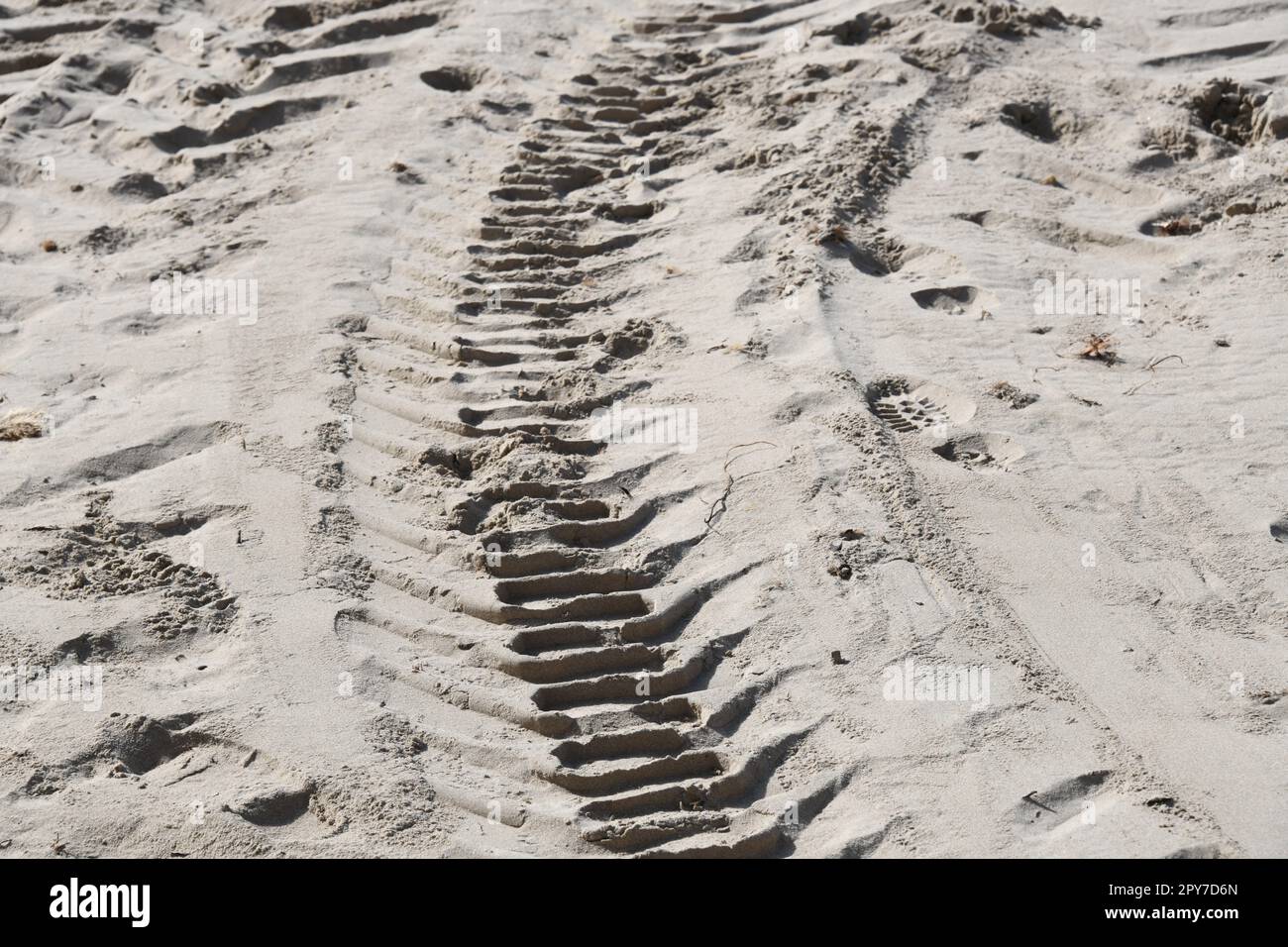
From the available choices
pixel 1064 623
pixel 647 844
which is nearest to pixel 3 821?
pixel 647 844

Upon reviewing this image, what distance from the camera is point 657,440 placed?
416 cm

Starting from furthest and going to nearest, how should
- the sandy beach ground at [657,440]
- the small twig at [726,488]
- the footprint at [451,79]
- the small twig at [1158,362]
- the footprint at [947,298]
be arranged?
the footprint at [451,79] < the footprint at [947,298] < the small twig at [1158,362] < the small twig at [726,488] < the sandy beach ground at [657,440]

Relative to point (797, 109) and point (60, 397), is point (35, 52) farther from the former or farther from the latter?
point (797, 109)

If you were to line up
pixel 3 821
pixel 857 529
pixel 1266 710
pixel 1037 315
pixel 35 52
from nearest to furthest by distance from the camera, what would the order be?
pixel 3 821 < pixel 1266 710 < pixel 857 529 < pixel 1037 315 < pixel 35 52

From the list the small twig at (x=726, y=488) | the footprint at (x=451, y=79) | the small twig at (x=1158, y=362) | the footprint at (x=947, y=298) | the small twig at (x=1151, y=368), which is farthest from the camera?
the footprint at (x=451, y=79)

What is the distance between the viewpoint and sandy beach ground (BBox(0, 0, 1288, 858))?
3027 millimetres

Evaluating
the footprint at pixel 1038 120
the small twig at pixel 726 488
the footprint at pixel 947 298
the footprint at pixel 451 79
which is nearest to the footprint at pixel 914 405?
the small twig at pixel 726 488

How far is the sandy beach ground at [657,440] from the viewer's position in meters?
3.03

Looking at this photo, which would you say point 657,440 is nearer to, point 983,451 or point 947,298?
point 983,451

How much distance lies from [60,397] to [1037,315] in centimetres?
325

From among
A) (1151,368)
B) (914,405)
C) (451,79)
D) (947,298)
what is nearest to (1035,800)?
(914,405)

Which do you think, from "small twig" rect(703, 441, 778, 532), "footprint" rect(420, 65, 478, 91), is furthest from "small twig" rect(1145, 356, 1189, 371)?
"footprint" rect(420, 65, 478, 91)

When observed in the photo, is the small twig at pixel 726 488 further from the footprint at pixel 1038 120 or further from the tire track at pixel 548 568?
the footprint at pixel 1038 120

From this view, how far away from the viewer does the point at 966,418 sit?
13.6ft
